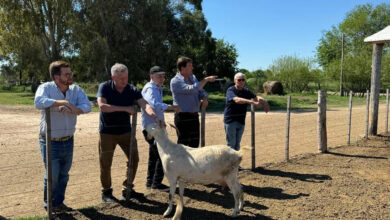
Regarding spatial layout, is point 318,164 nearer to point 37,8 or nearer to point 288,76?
point 37,8

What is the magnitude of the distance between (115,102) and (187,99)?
128 centimetres

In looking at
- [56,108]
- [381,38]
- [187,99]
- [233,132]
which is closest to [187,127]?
[187,99]

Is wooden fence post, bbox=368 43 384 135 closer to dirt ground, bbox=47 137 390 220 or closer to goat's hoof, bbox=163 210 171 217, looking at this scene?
dirt ground, bbox=47 137 390 220

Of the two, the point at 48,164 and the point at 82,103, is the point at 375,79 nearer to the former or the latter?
the point at 82,103

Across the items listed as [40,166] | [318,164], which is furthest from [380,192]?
[40,166]

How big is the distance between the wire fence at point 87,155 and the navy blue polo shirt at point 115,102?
56.2 inches

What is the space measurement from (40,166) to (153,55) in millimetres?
17542

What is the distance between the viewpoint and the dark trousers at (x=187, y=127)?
208 inches

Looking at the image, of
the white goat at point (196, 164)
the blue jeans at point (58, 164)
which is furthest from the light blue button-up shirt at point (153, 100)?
the blue jeans at point (58, 164)

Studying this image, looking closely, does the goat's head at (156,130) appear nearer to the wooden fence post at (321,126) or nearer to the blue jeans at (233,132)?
the blue jeans at (233,132)

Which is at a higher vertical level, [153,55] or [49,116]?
[153,55]

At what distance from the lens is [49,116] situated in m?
3.88

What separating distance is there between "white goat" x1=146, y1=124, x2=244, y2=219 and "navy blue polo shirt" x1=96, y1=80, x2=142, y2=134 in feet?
1.72

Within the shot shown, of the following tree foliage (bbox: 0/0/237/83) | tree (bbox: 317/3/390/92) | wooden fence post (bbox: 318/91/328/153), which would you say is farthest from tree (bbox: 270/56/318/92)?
wooden fence post (bbox: 318/91/328/153)
